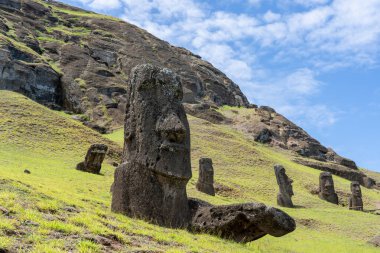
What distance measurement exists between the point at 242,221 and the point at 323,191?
34.4m

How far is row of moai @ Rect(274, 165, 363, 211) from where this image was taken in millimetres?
37625

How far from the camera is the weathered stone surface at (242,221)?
12.0 m

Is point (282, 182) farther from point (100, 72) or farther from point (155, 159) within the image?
point (100, 72)

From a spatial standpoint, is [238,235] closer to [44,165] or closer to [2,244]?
[2,244]

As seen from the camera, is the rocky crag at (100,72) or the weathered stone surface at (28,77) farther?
the rocky crag at (100,72)

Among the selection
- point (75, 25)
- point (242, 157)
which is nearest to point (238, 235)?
point (242, 157)

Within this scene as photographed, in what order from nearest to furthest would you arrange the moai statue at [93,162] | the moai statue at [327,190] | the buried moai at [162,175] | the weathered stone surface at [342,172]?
the buried moai at [162,175], the moai statue at [93,162], the moai statue at [327,190], the weathered stone surface at [342,172]

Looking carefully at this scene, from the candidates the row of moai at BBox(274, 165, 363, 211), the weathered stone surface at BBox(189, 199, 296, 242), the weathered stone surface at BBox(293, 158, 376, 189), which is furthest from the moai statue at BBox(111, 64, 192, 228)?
the weathered stone surface at BBox(293, 158, 376, 189)

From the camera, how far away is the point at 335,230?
2808 centimetres

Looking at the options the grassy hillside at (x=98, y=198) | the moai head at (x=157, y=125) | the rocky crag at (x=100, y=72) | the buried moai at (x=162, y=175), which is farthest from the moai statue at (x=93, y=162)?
the rocky crag at (x=100, y=72)

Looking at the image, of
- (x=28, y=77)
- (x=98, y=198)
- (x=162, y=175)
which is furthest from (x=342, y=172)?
(x=162, y=175)

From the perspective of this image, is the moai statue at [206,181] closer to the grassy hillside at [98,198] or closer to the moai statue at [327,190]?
the grassy hillside at [98,198]

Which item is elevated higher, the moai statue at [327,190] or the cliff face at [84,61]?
the cliff face at [84,61]

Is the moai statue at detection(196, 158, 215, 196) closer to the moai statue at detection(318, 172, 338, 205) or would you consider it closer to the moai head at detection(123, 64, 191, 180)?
the moai statue at detection(318, 172, 338, 205)
